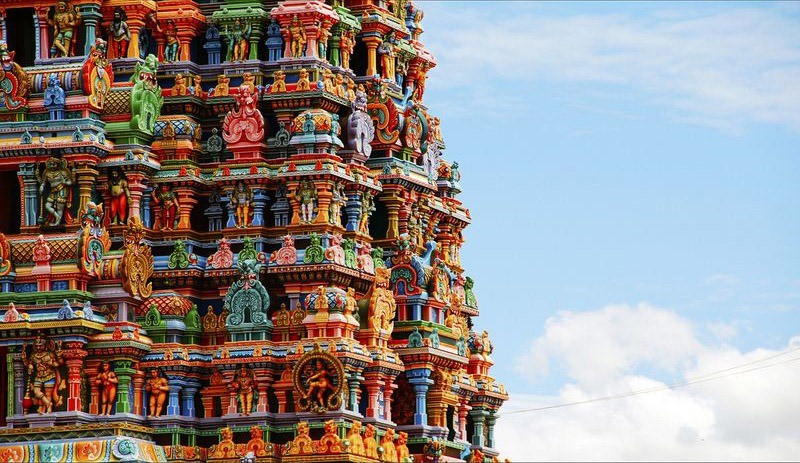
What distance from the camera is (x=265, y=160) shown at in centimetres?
8756

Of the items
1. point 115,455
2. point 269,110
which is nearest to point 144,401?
point 115,455

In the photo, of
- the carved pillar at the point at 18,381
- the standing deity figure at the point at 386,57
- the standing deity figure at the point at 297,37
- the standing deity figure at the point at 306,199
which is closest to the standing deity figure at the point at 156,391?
the carved pillar at the point at 18,381

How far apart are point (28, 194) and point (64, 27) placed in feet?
16.1

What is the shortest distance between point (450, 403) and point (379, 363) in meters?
5.41

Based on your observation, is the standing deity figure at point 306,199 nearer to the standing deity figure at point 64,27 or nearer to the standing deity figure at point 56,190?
the standing deity figure at point 56,190

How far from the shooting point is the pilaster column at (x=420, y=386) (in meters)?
89.2

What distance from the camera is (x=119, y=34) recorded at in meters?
88.6

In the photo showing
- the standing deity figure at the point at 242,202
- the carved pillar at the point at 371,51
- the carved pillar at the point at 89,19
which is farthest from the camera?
the carved pillar at the point at 371,51

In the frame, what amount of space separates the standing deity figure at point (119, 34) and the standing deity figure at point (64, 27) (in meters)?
1.18

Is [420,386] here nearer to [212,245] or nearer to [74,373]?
[212,245]

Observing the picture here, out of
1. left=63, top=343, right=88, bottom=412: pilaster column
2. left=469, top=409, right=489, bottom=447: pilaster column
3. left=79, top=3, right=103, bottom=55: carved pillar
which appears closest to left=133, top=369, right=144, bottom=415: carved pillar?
left=63, top=343, right=88, bottom=412: pilaster column

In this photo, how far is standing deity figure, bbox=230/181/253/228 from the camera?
8719 centimetres

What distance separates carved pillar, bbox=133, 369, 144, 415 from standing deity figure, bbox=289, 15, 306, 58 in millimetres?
9809

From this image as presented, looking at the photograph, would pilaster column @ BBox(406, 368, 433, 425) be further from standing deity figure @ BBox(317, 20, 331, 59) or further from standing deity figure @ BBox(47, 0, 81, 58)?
standing deity figure @ BBox(47, 0, 81, 58)
